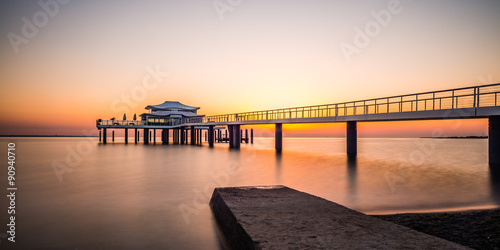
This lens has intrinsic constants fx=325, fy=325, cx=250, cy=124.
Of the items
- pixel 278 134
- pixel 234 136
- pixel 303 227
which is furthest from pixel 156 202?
pixel 234 136

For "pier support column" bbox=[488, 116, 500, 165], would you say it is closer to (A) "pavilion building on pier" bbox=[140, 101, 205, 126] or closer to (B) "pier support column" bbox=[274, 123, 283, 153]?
(B) "pier support column" bbox=[274, 123, 283, 153]

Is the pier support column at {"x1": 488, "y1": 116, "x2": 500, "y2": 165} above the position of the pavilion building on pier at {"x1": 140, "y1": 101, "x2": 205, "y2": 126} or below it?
below

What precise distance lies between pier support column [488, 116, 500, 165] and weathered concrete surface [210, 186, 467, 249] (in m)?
16.5

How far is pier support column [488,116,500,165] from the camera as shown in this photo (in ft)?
58.6

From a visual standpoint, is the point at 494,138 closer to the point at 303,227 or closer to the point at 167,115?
the point at 303,227

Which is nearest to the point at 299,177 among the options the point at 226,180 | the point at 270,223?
the point at 226,180

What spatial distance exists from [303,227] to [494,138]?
1877cm

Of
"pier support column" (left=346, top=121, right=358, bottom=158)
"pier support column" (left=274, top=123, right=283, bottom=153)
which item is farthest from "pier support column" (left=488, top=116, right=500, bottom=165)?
"pier support column" (left=274, top=123, right=283, bottom=153)

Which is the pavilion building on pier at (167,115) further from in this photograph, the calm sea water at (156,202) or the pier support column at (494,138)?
the pier support column at (494,138)

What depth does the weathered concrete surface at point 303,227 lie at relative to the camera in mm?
3709

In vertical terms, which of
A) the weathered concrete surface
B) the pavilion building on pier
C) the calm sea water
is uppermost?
the pavilion building on pier

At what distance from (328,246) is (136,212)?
18.9 feet

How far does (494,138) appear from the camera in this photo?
18.1 metres

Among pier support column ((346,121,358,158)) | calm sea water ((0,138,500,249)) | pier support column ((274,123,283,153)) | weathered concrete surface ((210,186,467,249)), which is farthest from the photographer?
pier support column ((274,123,283,153))
